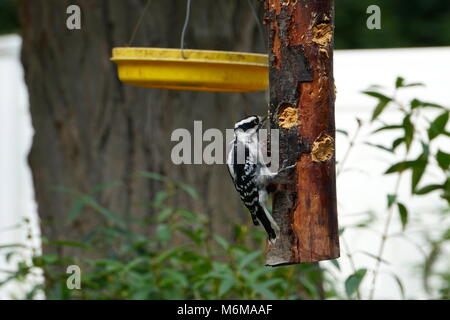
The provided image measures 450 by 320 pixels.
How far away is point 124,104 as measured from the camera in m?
5.70

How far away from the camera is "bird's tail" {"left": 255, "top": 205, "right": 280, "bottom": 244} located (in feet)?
11.5

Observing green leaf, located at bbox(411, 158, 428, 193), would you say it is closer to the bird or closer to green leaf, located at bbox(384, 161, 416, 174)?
green leaf, located at bbox(384, 161, 416, 174)

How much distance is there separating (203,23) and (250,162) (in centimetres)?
191

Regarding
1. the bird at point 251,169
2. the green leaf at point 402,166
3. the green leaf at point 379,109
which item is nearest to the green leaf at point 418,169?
the green leaf at point 402,166

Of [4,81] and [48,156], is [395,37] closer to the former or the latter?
[4,81]

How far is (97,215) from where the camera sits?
576 cm

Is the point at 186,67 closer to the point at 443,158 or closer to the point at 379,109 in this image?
the point at 379,109

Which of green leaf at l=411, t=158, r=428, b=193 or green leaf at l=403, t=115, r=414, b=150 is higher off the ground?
green leaf at l=403, t=115, r=414, b=150

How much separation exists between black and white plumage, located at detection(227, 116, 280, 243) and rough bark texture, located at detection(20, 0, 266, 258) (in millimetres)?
1699

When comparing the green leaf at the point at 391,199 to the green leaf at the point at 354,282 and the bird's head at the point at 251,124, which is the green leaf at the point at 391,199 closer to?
the green leaf at the point at 354,282

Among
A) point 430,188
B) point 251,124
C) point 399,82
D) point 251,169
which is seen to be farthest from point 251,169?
point 430,188

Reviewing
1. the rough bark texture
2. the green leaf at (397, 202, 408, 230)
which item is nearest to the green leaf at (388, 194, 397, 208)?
the green leaf at (397, 202, 408, 230)
